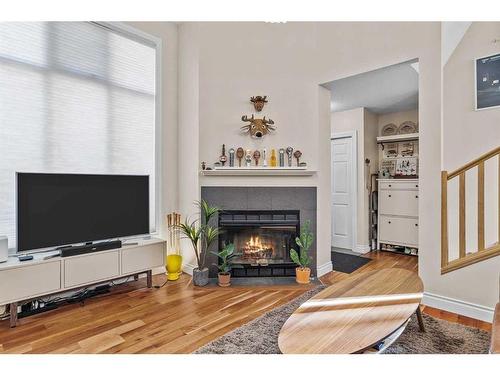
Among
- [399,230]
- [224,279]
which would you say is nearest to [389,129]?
[399,230]

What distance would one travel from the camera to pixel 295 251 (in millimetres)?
3416

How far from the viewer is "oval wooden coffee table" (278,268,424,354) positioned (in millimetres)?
1339

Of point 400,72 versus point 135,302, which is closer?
point 135,302

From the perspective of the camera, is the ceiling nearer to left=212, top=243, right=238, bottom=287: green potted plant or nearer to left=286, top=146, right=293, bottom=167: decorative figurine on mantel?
left=286, top=146, right=293, bottom=167: decorative figurine on mantel

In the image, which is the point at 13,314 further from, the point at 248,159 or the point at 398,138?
the point at 398,138

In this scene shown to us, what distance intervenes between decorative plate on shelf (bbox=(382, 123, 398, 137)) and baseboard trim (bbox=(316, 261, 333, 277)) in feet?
8.75

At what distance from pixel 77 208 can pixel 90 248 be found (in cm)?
39

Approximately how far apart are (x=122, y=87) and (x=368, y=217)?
163 inches

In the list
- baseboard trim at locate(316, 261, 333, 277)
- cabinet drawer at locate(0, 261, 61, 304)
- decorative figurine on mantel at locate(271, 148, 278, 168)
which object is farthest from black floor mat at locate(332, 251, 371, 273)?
cabinet drawer at locate(0, 261, 61, 304)

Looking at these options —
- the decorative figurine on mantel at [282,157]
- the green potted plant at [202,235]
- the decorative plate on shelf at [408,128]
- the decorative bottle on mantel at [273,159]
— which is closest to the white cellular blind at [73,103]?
the green potted plant at [202,235]
